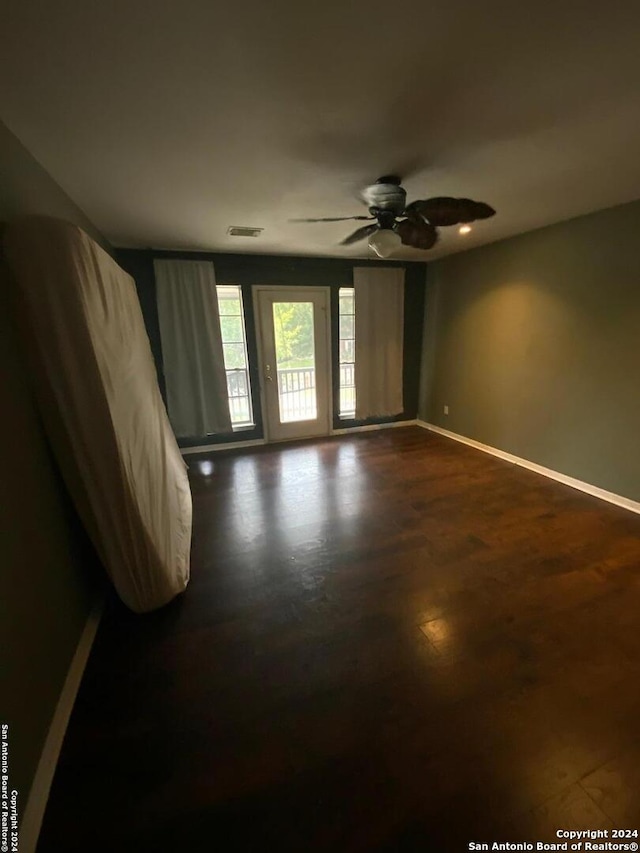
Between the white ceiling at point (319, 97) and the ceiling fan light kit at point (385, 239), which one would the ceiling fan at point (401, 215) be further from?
the white ceiling at point (319, 97)

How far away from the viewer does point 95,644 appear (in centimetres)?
171

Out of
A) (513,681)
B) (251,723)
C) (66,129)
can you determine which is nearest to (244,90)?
(66,129)

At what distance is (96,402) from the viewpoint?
1505 millimetres

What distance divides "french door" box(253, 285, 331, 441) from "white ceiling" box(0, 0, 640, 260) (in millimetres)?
1980

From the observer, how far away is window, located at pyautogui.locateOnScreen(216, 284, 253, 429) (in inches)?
165

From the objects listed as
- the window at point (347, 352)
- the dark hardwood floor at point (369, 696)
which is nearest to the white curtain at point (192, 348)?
the window at point (347, 352)

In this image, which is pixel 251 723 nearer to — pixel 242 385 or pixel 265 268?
pixel 242 385

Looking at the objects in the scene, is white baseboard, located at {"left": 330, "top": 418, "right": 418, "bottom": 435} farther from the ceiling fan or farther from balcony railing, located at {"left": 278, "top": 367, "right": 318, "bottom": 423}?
the ceiling fan

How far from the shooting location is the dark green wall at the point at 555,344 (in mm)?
2750

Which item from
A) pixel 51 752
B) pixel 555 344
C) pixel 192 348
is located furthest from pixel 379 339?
pixel 51 752

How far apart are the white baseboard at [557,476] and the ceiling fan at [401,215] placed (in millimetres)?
2552

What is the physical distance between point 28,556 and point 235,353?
3.37 m

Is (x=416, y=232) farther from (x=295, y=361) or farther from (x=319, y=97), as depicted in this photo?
(x=295, y=361)

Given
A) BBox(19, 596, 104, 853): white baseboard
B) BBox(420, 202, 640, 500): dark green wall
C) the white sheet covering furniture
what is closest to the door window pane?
BBox(420, 202, 640, 500): dark green wall
